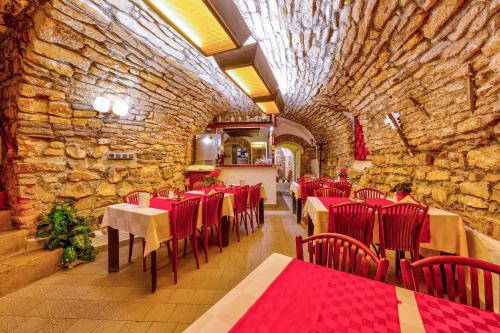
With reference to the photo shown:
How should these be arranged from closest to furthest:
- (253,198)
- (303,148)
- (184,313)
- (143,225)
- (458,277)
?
(458,277) < (184,313) < (143,225) < (253,198) < (303,148)

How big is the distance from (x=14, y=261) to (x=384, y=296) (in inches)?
131

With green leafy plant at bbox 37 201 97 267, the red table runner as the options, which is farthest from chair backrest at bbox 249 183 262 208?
the red table runner

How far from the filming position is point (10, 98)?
260cm

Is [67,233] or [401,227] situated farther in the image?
[67,233]

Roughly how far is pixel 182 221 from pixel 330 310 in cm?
191

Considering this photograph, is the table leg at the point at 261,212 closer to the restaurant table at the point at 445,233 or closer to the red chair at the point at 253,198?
the red chair at the point at 253,198

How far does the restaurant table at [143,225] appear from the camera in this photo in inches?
81.3

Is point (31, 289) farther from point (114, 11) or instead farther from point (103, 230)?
point (114, 11)

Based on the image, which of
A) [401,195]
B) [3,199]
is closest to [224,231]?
[401,195]

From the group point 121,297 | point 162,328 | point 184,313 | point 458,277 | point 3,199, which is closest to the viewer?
point 458,277

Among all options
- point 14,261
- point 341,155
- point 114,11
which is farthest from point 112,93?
point 341,155

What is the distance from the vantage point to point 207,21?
66.7 inches

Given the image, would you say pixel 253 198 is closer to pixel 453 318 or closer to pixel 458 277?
pixel 458 277

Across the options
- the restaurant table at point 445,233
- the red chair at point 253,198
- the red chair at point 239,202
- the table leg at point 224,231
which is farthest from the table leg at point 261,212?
the restaurant table at point 445,233
